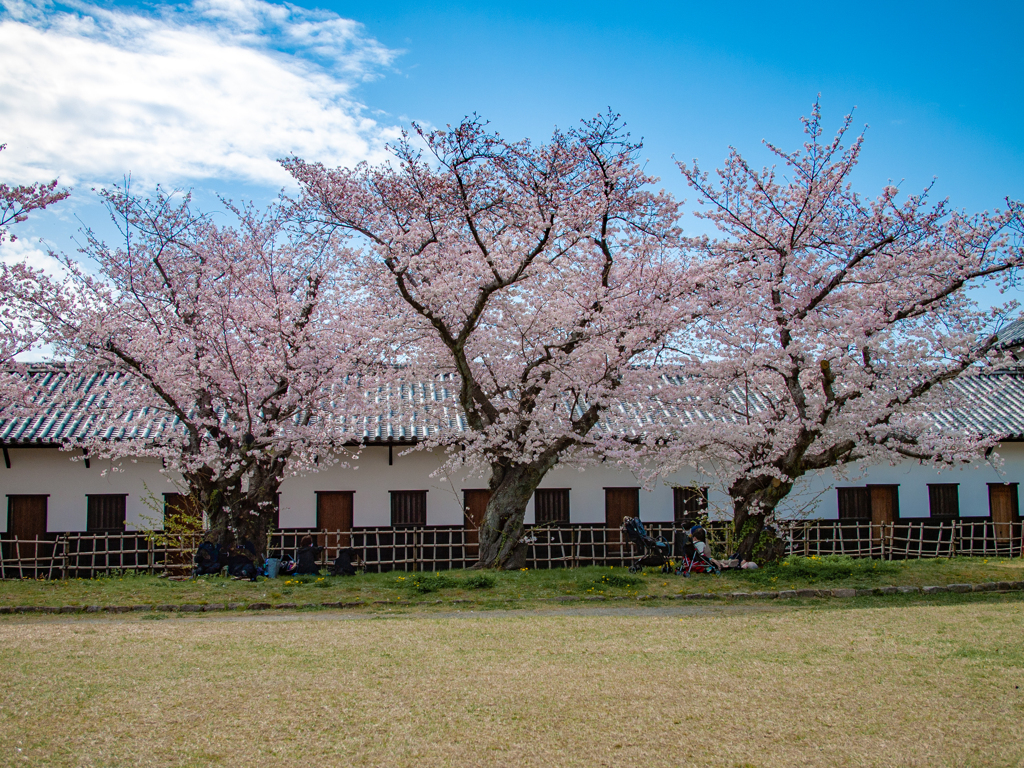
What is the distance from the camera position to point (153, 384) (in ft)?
45.1

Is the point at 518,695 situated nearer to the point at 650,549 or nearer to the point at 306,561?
the point at 650,549

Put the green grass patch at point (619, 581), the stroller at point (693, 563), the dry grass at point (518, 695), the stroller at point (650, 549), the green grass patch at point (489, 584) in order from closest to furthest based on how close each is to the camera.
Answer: the dry grass at point (518, 695) < the green grass patch at point (489, 584) < the green grass patch at point (619, 581) < the stroller at point (693, 563) < the stroller at point (650, 549)

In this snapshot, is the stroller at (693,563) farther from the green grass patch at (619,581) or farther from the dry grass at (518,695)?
the dry grass at (518,695)

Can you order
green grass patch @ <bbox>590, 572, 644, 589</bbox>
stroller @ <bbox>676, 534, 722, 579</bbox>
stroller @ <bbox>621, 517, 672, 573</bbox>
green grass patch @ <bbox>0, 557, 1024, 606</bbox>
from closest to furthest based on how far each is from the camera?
green grass patch @ <bbox>0, 557, 1024, 606</bbox> → green grass patch @ <bbox>590, 572, 644, 589</bbox> → stroller @ <bbox>676, 534, 722, 579</bbox> → stroller @ <bbox>621, 517, 672, 573</bbox>

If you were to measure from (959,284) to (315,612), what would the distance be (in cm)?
1082

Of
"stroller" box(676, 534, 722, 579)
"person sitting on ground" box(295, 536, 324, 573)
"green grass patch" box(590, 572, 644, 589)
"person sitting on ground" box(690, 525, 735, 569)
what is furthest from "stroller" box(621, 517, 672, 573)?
"person sitting on ground" box(295, 536, 324, 573)

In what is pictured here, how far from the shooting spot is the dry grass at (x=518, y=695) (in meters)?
4.67

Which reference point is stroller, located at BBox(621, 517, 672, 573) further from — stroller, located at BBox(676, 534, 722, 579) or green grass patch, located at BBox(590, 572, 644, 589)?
green grass patch, located at BBox(590, 572, 644, 589)

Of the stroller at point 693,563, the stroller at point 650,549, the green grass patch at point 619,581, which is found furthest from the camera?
the stroller at point 650,549

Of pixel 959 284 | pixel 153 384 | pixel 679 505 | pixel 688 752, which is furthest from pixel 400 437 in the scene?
pixel 688 752

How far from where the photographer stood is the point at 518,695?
19.2ft

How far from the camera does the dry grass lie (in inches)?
184

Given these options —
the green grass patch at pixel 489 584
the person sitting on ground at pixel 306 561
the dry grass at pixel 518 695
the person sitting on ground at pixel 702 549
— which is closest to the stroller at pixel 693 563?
the person sitting on ground at pixel 702 549

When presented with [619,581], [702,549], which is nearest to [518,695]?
[619,581]
